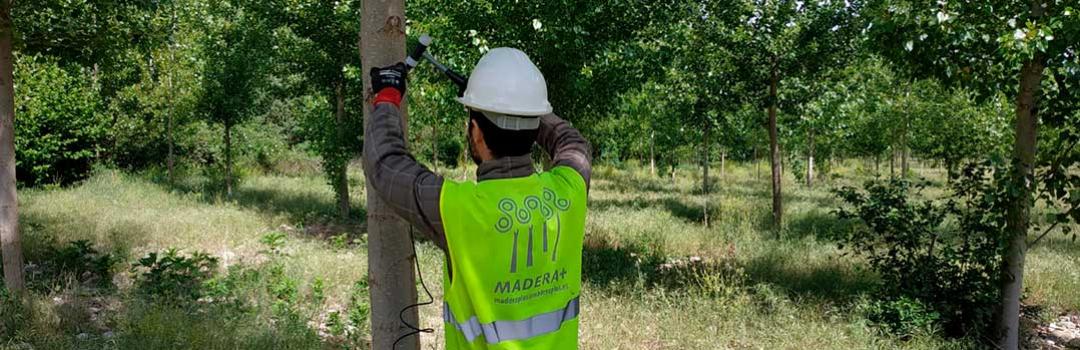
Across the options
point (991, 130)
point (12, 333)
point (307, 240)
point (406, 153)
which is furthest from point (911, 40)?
point (991, 130)

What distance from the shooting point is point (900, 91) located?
19422mm

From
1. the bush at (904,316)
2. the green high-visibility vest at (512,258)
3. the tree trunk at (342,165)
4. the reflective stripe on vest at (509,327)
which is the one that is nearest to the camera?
the green high-visibility vest at (512,258)

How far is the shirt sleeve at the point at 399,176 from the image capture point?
1.84 metres

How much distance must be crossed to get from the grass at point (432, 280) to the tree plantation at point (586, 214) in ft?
0.15

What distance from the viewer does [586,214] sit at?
5.84 metres

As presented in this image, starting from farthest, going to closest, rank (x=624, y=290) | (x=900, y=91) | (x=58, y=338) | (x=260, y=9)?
(x=900, y=91)
(x=260, y=9)
(x=624, y=290)
(x=58, y=338)

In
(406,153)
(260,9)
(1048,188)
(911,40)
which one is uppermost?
(260,9)

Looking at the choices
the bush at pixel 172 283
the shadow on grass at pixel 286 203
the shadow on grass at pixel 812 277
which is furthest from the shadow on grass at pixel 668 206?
the bush at pixel 172 283

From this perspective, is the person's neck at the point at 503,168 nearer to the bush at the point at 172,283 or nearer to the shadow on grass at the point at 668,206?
the bush at the point at 172,283

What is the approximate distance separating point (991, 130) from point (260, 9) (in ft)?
53.9

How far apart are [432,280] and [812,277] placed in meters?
4.58

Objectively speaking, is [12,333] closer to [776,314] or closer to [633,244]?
[776,314]

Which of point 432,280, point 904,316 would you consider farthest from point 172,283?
point 904,316

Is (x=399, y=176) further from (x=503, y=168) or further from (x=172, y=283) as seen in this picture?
(x=172, y=283)
